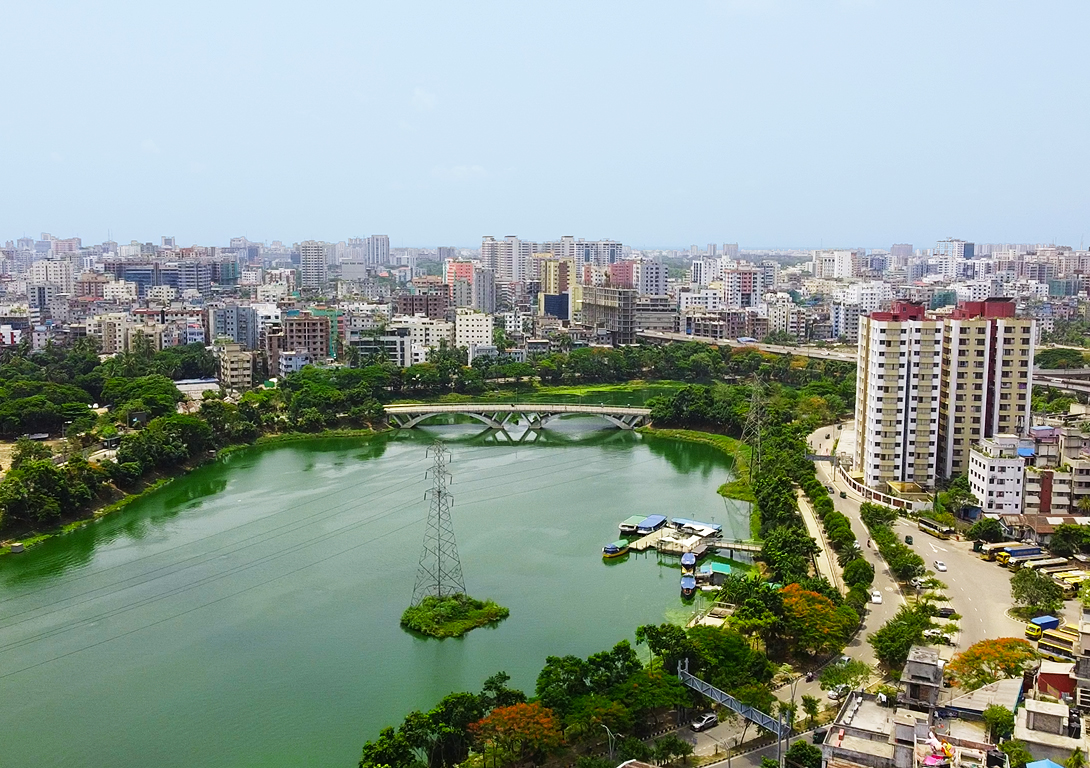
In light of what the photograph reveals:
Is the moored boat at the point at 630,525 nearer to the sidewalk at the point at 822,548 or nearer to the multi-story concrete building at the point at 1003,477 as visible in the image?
the sidewalk at the point at 822,548

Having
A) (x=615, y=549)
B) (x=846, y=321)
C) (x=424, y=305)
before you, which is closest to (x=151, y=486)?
(x=615, y=549)

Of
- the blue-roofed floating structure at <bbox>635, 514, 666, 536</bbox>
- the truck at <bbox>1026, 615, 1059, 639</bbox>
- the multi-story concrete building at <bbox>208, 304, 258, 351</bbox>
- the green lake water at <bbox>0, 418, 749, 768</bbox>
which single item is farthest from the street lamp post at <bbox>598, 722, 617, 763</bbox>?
the multi-story concrete building at <bbox>208, 304, 258, 351</bbox>

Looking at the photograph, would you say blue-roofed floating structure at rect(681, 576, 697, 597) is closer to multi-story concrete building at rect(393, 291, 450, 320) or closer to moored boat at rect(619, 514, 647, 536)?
moored boat at rect(619, 514, 647, 536)

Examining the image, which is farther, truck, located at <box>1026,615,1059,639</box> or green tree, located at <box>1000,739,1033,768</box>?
truck, located at <box>1026,615,1059,639</box>

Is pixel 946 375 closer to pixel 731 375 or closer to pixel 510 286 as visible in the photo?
pixel 731 375

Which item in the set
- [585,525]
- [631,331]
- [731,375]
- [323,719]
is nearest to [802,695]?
[323,719]

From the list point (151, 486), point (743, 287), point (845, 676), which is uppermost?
point (743, 287)

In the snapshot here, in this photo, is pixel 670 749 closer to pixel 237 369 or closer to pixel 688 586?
pixel 688 586
